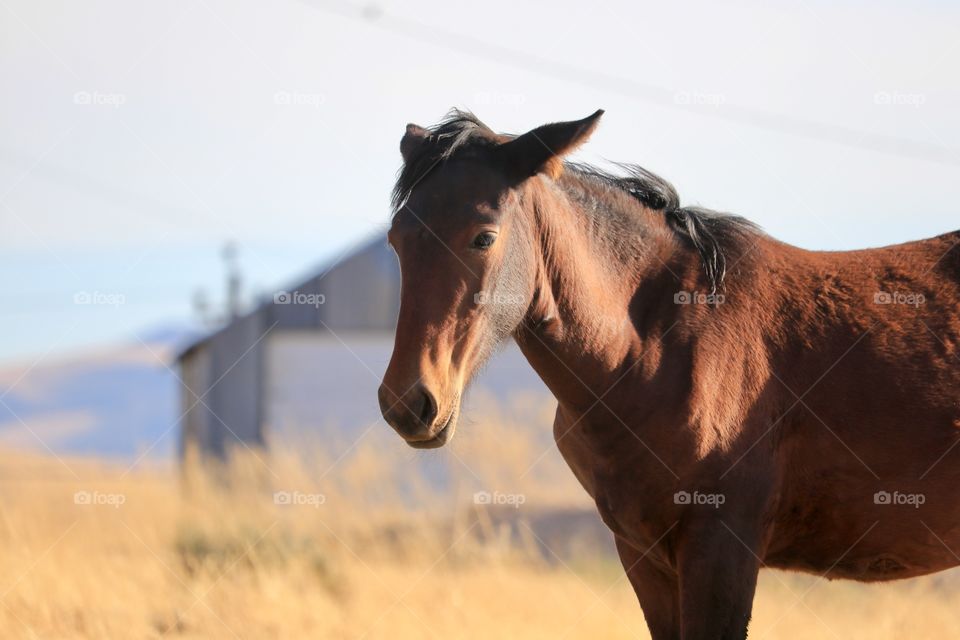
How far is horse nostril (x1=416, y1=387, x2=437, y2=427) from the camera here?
3811 mm

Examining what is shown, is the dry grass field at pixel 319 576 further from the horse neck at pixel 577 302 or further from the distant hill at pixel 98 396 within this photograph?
the distant hill at pixel 98 396

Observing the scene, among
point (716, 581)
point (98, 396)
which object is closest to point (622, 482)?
point (716, 581)

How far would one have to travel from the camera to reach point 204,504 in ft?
35.7

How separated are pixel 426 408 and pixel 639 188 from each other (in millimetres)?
1900

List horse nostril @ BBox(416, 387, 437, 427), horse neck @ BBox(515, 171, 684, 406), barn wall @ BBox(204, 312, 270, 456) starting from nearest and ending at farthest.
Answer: horse nostril @ BBox(416, 387, 437, 427)
horse neck @ BBox(515, 171, 684, 406)
barn wall @ BBox(204, 312, 270, 456)

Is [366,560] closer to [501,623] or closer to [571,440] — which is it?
[501,623]
